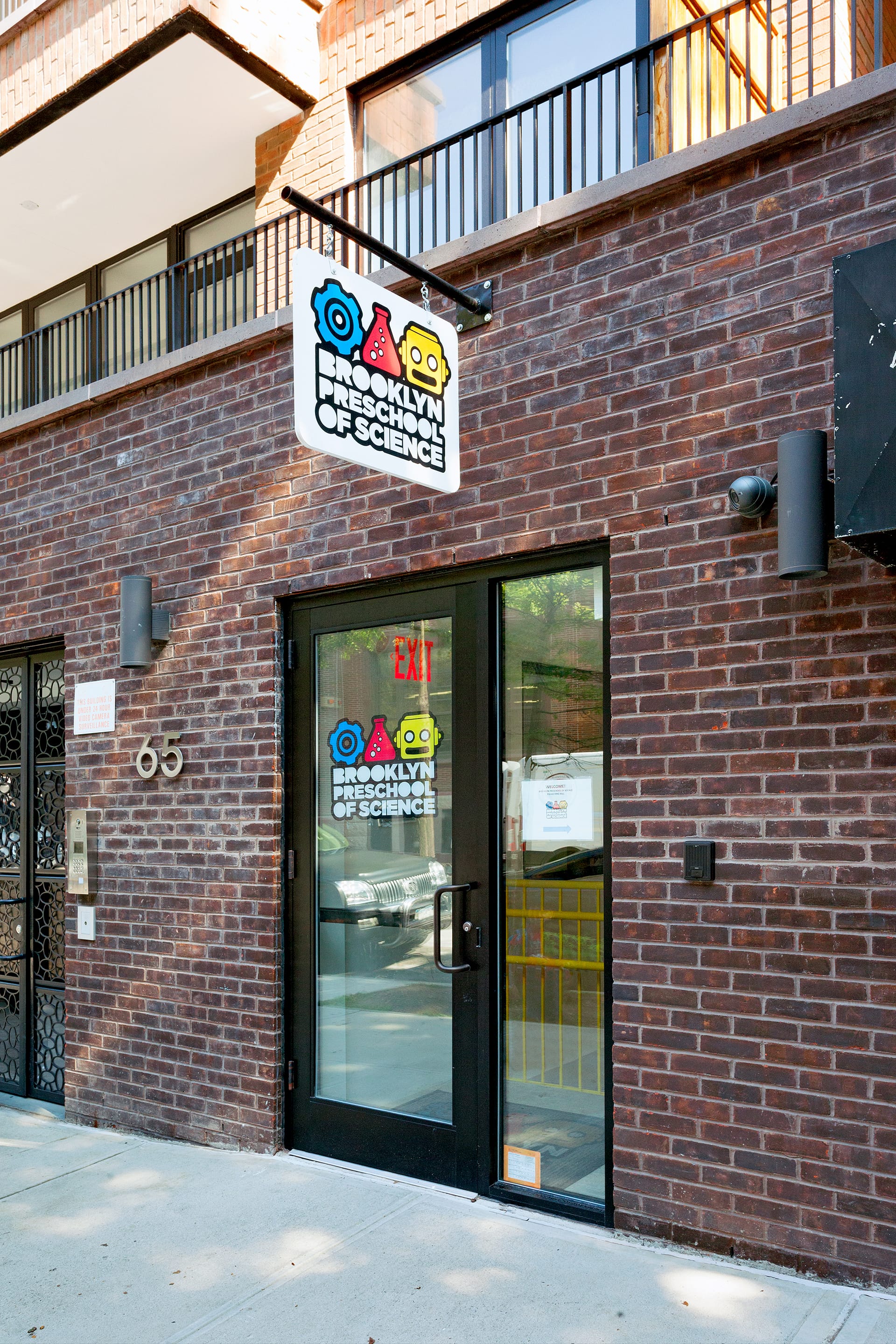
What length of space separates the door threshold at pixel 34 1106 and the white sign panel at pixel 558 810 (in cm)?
362

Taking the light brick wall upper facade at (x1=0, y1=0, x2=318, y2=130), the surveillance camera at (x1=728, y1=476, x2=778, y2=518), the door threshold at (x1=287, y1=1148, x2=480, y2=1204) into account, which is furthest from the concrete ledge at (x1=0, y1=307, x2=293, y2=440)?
the door threshold at (x1=287, y1=1148, x2=480, y2=1204)

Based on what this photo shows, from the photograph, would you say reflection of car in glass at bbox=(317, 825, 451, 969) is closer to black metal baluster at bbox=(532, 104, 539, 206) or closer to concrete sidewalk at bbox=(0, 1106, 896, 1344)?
concrete sidewalk at bbox=(0, 1106, 896, 1344)

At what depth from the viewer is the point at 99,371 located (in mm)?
7141

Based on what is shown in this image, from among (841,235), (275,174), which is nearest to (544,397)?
(841,235)

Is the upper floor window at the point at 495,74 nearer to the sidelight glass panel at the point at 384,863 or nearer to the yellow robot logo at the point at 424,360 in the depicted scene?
the yellow robot logo at the point at 424,360

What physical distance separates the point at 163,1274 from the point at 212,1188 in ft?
2.71

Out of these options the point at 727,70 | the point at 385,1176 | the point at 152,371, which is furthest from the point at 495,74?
the point at 385,1176

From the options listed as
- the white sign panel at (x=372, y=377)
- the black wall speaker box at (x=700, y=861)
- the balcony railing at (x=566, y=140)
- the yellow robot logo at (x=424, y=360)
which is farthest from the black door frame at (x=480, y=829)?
the balcony railing at (x=566, y=140)

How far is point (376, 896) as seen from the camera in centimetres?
510

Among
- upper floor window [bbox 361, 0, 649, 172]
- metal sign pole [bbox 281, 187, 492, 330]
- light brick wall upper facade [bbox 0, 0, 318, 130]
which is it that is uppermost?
light brick wall upper facade [bbox 0, 0, 318, 130]

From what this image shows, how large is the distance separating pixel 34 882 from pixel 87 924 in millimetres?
829

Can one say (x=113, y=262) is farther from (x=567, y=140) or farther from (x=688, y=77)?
(x=688, y=77)

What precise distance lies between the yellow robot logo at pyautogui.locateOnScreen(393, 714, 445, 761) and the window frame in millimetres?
3952

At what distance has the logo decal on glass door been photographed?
4887 mm
